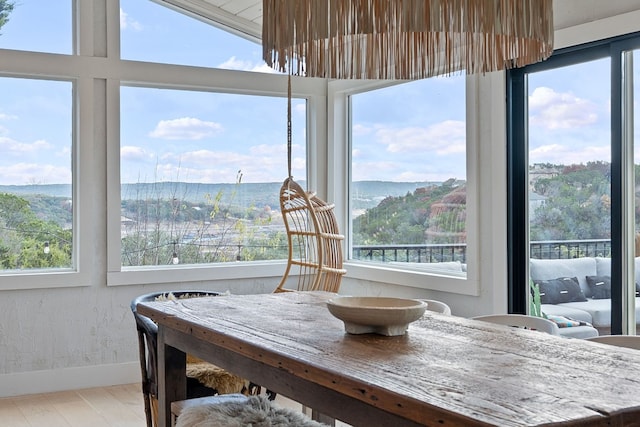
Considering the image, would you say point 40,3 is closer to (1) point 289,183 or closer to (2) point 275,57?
(1) point 289,183

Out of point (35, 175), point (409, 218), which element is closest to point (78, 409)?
point (35, 175)

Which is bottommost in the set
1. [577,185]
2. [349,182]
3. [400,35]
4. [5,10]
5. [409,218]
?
[409,218]

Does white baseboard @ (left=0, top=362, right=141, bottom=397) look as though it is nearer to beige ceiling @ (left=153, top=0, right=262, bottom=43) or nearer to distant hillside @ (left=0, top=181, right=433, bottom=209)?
distant hillside @ (left=0, top=181, right=433, bottom=209)

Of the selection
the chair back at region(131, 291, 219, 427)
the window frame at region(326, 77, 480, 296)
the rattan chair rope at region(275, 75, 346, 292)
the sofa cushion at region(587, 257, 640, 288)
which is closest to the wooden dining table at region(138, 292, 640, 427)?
the chair back at region(131, 291, 219, 427)

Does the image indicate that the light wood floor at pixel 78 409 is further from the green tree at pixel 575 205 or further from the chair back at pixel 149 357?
the green tree at pixel 575 205

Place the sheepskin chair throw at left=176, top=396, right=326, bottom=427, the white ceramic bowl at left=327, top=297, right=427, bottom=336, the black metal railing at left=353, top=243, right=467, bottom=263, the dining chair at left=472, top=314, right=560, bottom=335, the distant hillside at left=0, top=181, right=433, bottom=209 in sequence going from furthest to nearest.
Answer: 1. the distant hillside at left=0, top=181, right=433, bottom=209
2. the black metal railing at left=353, top=243, right=467, bottom=263
3. the dining chair at left=472, top=314, right=560, bottom=335
4. the sheepskin chair throw at left=176, top=396, right=326, bottom=427
5. the white ceramic bowl at left=327, top=297, right=427, bottom=336

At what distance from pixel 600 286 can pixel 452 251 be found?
3.74 ft

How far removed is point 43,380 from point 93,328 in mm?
472

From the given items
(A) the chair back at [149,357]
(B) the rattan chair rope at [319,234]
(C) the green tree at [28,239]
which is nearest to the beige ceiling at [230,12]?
(B) the rattan chair rope at [319,234]

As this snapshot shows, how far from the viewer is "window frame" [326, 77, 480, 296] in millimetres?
4539

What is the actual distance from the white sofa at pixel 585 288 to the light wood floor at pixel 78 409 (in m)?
2.48

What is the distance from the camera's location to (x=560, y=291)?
4070 millimetres

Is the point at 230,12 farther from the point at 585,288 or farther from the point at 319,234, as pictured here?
the point at 585,288

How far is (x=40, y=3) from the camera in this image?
5145mm
